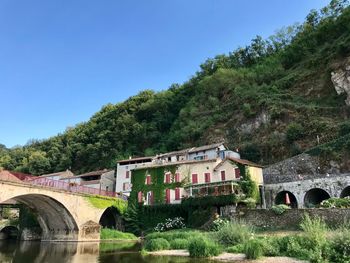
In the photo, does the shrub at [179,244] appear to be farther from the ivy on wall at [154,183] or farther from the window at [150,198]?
the window at [150,198]

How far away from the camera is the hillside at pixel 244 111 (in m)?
44.1

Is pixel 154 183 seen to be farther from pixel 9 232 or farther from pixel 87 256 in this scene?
pixel 9 232

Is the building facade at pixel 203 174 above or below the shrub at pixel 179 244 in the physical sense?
above

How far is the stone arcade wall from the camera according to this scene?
21516 millimetres

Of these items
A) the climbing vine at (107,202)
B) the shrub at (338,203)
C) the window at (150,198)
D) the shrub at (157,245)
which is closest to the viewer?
the shrub at (157,245)

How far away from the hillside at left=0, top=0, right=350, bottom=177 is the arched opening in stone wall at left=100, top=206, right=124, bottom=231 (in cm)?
1959

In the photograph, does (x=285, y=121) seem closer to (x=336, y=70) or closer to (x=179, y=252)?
(x=336, y=70)

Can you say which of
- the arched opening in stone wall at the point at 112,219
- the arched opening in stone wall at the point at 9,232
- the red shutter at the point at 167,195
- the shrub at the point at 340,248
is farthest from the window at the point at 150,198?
the shrub at the point at 340,248

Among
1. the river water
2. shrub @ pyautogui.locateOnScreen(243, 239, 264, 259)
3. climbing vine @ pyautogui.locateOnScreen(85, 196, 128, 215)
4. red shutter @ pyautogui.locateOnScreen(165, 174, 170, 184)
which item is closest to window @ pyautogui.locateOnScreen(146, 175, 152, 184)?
red shutter @ pyautogui.locateOnScreen(165, 174, 170, 184)

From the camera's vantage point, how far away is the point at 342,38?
53438 millimetres

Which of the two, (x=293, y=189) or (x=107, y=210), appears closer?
(x=293, y=189)

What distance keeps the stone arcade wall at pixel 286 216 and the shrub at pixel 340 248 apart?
24.7 feet

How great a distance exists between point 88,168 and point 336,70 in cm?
5167


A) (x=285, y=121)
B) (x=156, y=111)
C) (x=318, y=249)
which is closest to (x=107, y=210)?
(x=285, y=121)
